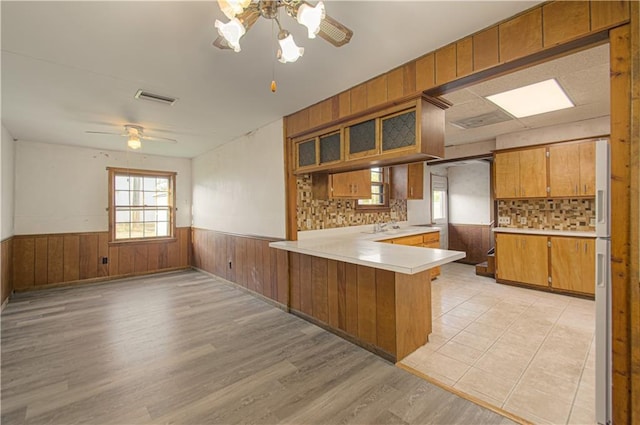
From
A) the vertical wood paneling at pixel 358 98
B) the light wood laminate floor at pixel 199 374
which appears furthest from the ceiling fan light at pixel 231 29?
the light wood laminate floor at pixel 199 374

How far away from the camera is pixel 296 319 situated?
3.41m

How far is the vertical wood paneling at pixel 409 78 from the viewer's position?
224 centimetres

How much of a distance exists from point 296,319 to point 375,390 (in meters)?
1.51

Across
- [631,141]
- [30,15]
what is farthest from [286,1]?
[631,141]

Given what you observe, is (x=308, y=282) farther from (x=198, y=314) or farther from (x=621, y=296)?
(x=621, y=296)

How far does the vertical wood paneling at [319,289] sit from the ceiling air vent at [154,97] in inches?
91.5

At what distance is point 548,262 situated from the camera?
165 inches

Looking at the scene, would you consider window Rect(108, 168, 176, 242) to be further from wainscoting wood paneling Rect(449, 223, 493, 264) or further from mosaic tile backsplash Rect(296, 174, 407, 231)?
wainscoting wood paneling Rect(449, 223, 493, 264)

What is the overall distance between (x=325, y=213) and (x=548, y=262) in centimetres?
337

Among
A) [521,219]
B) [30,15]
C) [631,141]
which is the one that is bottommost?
[521,219]

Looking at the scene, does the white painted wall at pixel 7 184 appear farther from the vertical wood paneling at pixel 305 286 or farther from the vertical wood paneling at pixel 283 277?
the vertical wood paneling at pixel 305 286

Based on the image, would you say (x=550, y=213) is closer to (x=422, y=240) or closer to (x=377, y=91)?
(x=422, y=240)

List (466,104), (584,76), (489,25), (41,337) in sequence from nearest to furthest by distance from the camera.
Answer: (489,25) < (584,76) < (41,337) < (466,104)

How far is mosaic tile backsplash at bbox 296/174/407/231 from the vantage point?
3775 millimetres
